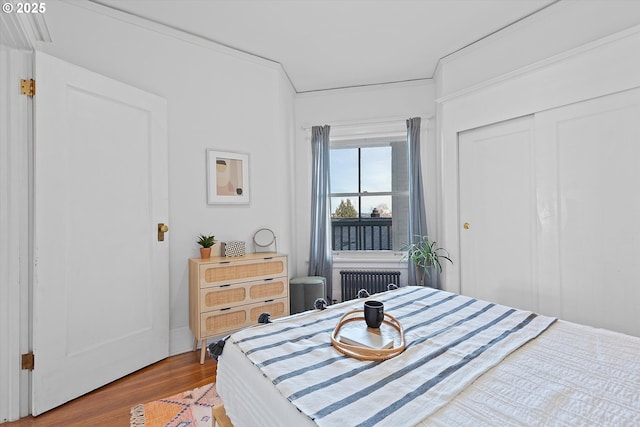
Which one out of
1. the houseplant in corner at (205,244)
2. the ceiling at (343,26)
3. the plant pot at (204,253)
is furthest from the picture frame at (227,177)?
the ceiling at (343,26)

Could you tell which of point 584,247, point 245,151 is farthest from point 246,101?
point 584,247

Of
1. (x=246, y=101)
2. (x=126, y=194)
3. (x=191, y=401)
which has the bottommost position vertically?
(x=191, y=401)

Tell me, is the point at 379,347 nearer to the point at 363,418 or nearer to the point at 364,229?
the point at 363,418

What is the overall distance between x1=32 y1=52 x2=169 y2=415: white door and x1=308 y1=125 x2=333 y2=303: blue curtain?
1735 mm

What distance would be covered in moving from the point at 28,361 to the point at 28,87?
65.1 inches

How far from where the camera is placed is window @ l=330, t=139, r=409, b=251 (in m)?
3.81

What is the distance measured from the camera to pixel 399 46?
2939mm

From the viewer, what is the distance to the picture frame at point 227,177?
280 cm

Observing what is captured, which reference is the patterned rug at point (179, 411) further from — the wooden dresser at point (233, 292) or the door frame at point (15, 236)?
the door frame at point (15, 236)

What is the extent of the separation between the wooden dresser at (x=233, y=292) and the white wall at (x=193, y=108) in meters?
0.33

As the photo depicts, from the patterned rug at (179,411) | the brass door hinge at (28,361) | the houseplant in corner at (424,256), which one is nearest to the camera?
the patterned rug at (179,411)

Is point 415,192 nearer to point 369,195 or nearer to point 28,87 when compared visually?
point 369,195

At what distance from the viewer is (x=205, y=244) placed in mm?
2619

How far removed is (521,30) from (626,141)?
1255 millimetres
